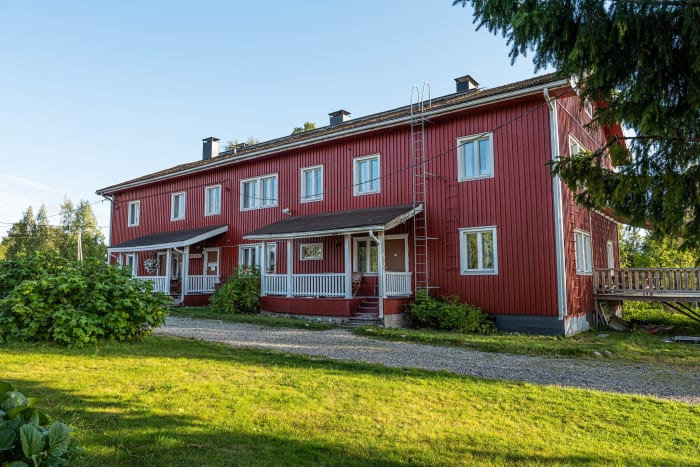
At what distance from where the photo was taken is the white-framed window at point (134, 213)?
25.7m

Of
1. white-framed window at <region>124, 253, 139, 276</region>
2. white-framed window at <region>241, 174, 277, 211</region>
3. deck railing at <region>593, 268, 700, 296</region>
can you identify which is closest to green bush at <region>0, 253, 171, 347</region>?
white-framed window at <region>241, 174, 277, 211</region>

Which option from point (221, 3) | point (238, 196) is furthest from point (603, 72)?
point (238, 196)

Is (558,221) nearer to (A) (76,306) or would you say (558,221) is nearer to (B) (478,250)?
(B) (478,250)

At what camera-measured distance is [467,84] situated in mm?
18188

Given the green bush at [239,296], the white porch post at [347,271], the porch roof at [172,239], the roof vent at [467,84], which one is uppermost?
the roof vent at [467,84]

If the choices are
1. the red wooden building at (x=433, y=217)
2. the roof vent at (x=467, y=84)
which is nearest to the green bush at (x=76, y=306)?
the red wooden building at (x=433, y=217)

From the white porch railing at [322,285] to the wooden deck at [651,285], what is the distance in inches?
264

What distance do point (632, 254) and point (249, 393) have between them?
80.1 feet

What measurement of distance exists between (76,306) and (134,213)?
764 inches

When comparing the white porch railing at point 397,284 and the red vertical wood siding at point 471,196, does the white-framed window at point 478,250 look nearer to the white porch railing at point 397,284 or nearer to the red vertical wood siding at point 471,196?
the red vertical wood siding at point 471,196

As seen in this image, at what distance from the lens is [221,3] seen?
12219 millimetres

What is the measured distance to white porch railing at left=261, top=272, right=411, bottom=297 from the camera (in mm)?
14117

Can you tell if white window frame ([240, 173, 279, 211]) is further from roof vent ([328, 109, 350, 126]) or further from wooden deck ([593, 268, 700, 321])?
wooden deck ([593, 268, 700, 321])

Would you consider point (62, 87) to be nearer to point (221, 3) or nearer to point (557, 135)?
point (221, 3)
